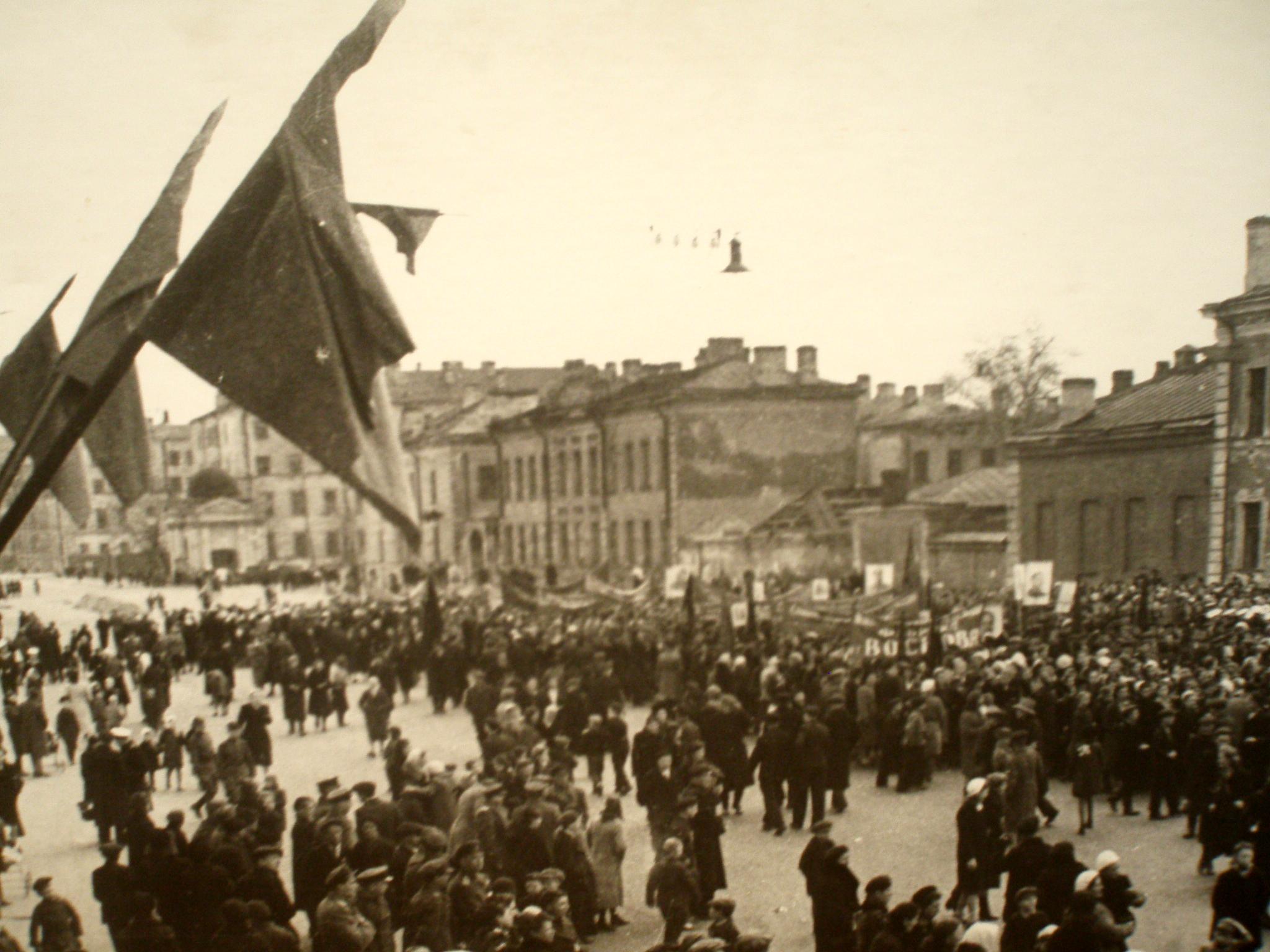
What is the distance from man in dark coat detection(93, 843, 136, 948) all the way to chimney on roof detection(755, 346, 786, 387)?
879 inches

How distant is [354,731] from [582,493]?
10774 millimetres

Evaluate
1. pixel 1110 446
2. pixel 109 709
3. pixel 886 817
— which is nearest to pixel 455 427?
pixel 109 709

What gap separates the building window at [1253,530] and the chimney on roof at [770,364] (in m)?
15.6

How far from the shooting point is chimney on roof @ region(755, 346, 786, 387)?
2934 cm

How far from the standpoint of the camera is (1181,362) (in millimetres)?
22891

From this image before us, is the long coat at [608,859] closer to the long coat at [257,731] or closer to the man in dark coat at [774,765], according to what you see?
the man in dark coat at [774,765]

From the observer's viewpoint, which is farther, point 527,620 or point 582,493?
point 582,493

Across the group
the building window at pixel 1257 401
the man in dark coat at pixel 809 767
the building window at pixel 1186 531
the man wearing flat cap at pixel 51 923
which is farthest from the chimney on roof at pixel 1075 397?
the man wearing flat cap at pixel 51 923

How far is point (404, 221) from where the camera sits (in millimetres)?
5074

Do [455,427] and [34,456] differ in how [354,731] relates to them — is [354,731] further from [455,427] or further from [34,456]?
[34,456]

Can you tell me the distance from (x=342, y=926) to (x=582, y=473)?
19761 mm

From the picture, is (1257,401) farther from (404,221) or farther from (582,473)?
(582,473)

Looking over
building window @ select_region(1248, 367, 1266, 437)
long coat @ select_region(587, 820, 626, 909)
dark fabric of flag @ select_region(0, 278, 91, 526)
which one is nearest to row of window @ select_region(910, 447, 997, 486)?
building window @ select_region(1248, 367, 1266, 437)

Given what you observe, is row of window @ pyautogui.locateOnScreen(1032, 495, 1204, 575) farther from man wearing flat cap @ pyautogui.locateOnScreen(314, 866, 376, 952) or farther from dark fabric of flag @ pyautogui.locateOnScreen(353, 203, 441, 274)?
dark fabric of flag @ pyautogui.locateOnScreen(353, 203, 441, 274)
